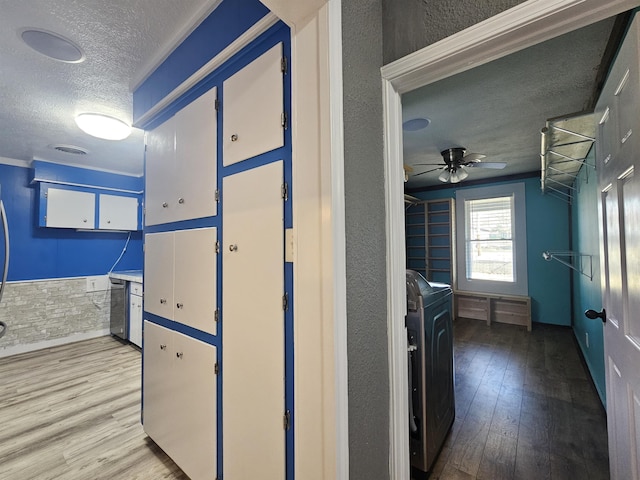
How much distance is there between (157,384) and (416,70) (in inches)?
89.8

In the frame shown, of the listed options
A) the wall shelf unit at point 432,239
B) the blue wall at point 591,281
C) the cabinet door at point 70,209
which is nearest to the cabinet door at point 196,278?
the blue wall at point 591,281

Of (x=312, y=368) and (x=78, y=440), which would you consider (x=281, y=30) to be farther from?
(x=78, y=440)

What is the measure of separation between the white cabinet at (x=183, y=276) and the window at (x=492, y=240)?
4935mm

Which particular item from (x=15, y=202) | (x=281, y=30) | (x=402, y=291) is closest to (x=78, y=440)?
(x=402, y=291)

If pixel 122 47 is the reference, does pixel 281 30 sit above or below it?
below

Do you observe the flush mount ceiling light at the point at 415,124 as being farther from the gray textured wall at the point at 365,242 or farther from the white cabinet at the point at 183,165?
the white cabinet at the point at 183,165

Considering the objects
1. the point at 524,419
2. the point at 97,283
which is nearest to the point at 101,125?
the point at 97,283

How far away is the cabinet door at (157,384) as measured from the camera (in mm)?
1728

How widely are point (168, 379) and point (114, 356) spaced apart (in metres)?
2.46

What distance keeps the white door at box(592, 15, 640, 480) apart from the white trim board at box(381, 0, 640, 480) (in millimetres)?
338

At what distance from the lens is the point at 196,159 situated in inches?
60.6

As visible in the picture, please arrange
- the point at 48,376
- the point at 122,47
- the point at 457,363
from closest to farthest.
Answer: the point at 122,47, the point at 48,376, the point at 457,363

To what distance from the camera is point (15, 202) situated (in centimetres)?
366

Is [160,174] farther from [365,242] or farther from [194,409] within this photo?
[365,242]
